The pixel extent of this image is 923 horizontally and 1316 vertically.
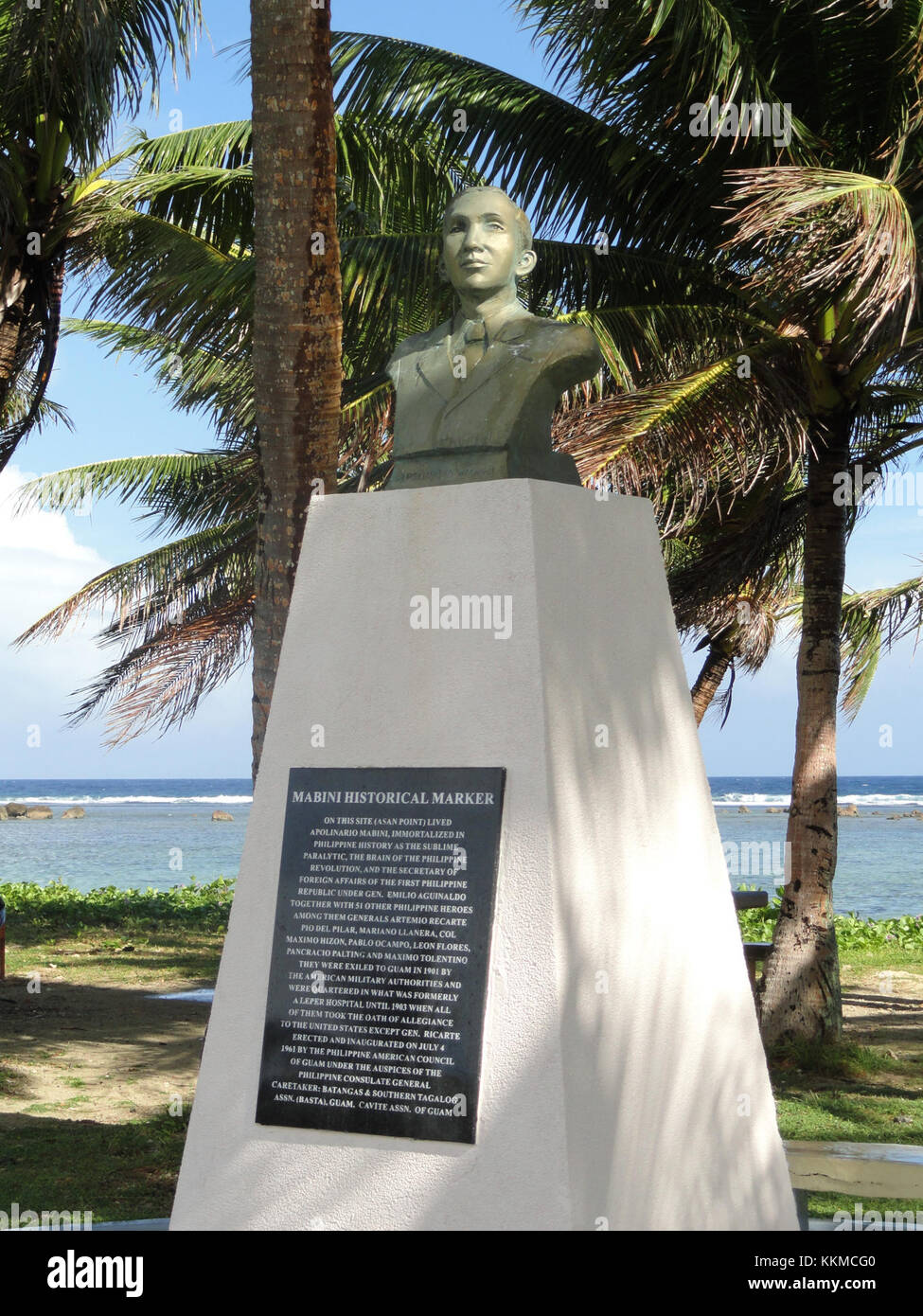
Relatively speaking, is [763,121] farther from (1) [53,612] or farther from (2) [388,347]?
(1) [53,612]

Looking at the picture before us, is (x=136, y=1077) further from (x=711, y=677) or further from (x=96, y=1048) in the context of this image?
(x=711, y=677)

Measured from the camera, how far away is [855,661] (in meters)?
16.1

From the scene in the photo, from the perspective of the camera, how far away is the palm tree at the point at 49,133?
342 inches

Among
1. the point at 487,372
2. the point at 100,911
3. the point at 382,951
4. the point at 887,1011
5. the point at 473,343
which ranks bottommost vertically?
the point at 887,1011

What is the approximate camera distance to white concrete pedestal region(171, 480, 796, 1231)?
12.6 feet

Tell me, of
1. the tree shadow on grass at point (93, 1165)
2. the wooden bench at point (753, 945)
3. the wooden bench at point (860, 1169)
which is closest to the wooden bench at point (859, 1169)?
the wooden bench at point (860, 1169)

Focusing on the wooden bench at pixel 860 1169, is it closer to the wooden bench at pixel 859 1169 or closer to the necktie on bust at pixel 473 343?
the wooden bench at pixel 859 1169

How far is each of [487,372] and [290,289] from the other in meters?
2.25

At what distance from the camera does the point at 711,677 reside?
51.3 ft

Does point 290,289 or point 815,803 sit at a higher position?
point 290,289

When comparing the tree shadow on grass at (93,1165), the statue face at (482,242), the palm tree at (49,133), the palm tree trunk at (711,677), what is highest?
the palm tree at (49,133)

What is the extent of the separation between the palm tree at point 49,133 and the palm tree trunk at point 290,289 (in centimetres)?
246

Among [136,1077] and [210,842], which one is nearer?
[136,1077]

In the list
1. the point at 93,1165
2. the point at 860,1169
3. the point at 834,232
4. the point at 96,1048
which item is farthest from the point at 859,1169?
the point at 96,1048
